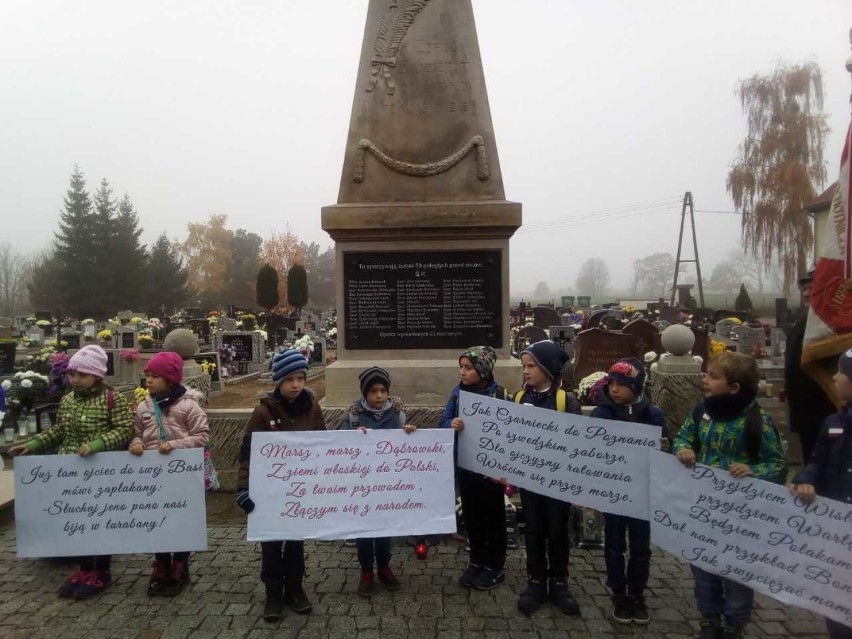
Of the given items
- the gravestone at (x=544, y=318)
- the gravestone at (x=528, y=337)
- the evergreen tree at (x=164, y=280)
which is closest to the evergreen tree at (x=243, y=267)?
the evergreen tree at (x=164, y=280)

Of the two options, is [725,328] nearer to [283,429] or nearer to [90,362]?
[283,429]

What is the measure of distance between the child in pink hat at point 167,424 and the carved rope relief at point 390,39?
3390 millimetres

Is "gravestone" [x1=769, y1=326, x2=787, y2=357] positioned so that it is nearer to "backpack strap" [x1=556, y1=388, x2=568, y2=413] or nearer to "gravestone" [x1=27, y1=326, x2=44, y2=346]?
"backpack strap" [x1=556, y1=388, x2=568, y2=413]

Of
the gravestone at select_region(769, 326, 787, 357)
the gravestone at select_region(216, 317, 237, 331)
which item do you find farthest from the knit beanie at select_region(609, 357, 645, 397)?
the gravestone at select_region(216, 317, 237, 331)

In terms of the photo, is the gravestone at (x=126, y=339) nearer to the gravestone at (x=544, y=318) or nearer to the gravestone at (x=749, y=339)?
the gravestone at (x=544, y=318)

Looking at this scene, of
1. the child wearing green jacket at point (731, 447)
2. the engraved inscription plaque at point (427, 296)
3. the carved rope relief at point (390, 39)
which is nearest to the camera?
the child wearing green jacket at point (731, 447)

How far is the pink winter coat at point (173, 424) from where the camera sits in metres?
3.80

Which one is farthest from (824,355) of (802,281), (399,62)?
(399,62)

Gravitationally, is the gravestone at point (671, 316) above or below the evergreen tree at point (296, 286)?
below

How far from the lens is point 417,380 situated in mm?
5426

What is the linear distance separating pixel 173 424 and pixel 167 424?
36mm

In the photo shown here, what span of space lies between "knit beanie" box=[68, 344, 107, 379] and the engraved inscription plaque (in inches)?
89.7

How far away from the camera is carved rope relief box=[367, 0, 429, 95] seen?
223 inches

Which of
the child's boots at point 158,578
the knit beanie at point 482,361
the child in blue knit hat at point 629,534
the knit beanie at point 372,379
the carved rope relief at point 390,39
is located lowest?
the child's boots at point 158,578
